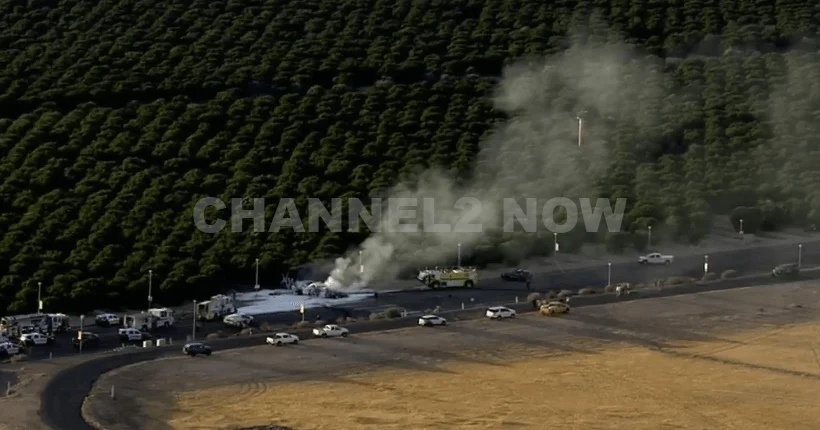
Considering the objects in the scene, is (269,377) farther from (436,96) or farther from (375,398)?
(436,96)

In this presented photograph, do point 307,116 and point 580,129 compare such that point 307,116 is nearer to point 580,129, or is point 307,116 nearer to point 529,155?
point 529,155

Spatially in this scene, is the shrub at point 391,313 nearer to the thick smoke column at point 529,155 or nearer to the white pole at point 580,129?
the thick smoke column at point 529,155

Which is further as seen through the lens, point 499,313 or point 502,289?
point 502,289

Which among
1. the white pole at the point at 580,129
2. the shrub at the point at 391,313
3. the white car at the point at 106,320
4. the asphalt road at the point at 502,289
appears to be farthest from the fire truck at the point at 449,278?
the white pole at the point at 580,129

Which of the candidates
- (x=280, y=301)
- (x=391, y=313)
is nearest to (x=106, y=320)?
(x=280, y=301)

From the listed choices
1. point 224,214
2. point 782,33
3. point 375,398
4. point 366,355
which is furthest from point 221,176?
point 782,33
